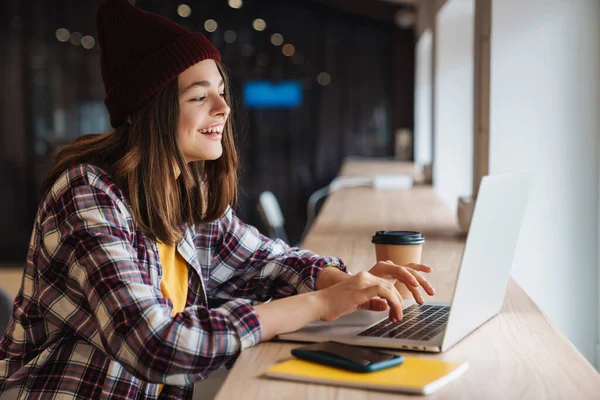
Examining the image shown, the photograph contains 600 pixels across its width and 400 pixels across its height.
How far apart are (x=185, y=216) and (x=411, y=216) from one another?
170cm

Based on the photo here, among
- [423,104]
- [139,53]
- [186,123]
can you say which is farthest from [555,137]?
[423,104]

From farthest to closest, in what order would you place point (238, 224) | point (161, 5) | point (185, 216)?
point (161, 5), point (238, 224), point (185, 216)

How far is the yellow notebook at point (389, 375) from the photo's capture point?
3.34 ft

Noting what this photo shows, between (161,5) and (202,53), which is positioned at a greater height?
(161,5)

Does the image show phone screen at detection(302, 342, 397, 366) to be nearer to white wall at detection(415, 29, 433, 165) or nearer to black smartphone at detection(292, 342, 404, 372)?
black smartphone at detection(292, 342, 404, 372)

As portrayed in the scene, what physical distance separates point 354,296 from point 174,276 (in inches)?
17.7

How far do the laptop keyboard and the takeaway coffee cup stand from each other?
126 mm

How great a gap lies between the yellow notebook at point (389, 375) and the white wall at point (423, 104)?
4.59 m

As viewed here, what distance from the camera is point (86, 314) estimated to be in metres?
1.27

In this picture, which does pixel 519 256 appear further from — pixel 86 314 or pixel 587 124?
pixel 86 314

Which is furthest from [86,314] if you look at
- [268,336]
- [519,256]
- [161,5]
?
[161,5]

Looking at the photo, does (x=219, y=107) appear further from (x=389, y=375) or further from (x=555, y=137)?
(x=555, y=137)

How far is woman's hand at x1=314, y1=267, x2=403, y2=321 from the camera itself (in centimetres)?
128

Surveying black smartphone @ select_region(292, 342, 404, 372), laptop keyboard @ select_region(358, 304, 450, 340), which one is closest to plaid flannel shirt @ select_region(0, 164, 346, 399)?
black smartphone @ select_region(292, 342, 404, 372)
